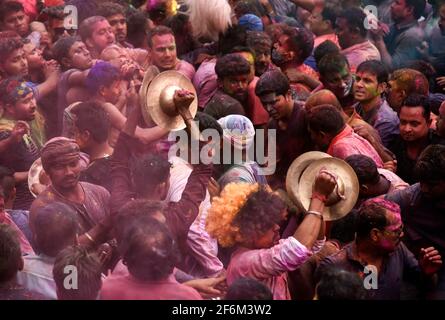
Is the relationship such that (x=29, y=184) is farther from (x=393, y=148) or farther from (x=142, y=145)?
(x=393, y=148)

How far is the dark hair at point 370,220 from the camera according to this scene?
5.42 m

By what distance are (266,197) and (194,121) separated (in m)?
0.80

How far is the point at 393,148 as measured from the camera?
7.04 meters

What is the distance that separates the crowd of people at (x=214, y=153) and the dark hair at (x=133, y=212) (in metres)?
0.01

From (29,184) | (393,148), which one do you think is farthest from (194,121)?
(393,148)

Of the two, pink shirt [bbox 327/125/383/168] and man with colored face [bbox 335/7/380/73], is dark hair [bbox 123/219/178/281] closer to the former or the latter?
pink shirt [bbox 327/125/383/168]

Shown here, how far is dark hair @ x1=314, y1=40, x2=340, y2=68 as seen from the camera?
7834 mm

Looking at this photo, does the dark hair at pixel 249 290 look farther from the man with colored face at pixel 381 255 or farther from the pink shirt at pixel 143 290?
the man with colored face at pixel 381 255

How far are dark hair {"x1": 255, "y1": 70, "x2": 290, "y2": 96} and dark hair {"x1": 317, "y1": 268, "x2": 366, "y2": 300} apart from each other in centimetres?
199

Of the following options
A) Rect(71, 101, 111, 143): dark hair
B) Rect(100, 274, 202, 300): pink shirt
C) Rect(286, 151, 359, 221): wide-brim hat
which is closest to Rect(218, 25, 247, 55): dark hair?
Rect(71, 101, 111, 143): dark hair

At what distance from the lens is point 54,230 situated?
5332 millimetres

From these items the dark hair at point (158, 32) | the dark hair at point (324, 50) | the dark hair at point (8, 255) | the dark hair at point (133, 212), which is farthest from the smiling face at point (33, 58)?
the dark hair at point (8, 255)

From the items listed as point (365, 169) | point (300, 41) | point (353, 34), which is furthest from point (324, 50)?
point (365, 169)

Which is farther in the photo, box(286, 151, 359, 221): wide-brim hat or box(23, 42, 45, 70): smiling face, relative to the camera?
box(23, 42, 45, 70): smiling face
